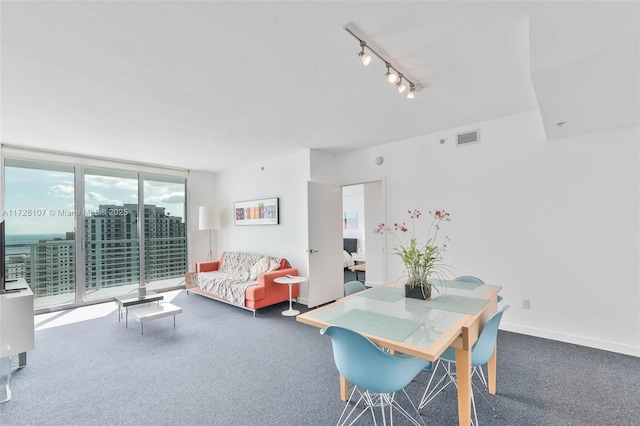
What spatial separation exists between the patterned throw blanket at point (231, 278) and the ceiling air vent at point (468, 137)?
128 inches

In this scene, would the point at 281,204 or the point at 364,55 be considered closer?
the point at 364,55

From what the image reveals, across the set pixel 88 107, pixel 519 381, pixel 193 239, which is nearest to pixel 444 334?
pixel 519 381

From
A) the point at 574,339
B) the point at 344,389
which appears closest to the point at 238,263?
the point at 344,389

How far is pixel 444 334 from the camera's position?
149 centimetres

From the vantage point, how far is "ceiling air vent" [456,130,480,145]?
11.7 feet

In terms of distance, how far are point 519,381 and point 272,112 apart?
331 cm

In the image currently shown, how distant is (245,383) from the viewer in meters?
2.38

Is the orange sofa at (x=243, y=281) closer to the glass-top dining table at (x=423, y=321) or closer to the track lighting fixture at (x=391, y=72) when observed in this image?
the glass-top dining table at (x=423, y=321)

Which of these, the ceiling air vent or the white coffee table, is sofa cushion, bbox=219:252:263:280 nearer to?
the white coffee table

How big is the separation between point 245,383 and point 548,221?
344 centimetres

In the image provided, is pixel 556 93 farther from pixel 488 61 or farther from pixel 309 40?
pixel 309 40

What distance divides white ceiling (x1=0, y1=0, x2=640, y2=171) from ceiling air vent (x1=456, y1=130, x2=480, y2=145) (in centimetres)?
20

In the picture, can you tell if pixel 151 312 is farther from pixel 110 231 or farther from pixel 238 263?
pixel 110 231

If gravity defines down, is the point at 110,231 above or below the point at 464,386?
above
